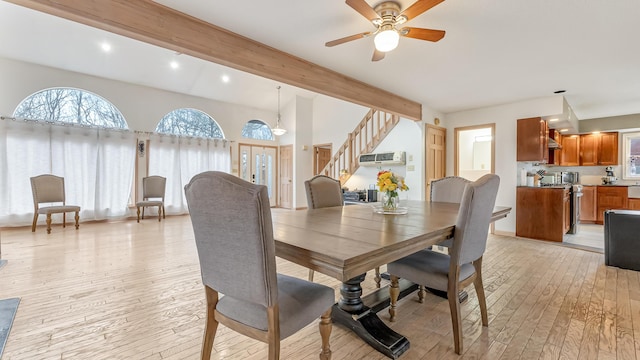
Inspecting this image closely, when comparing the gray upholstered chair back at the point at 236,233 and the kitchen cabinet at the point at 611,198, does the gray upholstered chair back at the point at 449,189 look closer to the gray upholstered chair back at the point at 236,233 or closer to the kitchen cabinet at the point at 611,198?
the gray upholstered chair back at the point at 236,233

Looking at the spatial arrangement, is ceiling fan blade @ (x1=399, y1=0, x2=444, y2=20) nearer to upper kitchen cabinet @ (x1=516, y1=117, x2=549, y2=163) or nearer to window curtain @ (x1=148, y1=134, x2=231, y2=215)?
upper kitchen cabinet @ (x1=516, y1=117, x2=549, y2=163)

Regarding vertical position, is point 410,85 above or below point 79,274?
above

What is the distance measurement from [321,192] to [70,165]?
17.9 ft

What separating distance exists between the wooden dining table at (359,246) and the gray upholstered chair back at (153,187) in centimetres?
514

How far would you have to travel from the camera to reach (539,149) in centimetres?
457

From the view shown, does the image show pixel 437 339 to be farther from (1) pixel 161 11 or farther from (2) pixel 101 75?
(2) pixel 101 75

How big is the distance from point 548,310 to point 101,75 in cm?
763

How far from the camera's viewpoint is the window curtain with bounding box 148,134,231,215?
634 cm

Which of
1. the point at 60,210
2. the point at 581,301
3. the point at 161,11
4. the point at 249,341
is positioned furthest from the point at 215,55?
the point at 60,210

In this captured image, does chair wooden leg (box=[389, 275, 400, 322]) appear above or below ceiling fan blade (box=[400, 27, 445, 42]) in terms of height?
below

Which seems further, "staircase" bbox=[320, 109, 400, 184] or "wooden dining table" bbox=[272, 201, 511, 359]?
"staircase" bbox=[320, 109, 400, 184]

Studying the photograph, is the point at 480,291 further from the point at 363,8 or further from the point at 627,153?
the point at 627,153

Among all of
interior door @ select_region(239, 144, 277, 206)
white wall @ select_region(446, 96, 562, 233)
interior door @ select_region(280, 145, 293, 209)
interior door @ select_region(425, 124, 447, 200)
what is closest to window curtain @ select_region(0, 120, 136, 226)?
interior door @ select_region(239, 144, 277, 206)

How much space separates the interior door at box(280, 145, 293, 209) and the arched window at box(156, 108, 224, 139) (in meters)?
1.89
